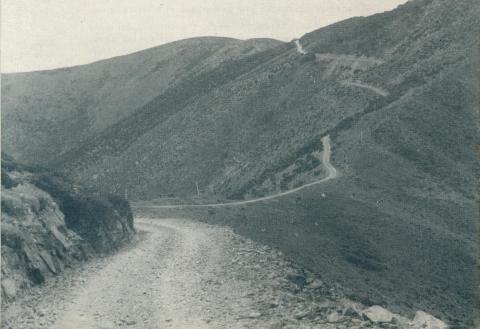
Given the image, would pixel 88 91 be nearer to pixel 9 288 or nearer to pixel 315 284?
pixel 9 288

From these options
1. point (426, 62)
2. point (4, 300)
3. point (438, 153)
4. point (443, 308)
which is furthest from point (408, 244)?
point (426, 62)

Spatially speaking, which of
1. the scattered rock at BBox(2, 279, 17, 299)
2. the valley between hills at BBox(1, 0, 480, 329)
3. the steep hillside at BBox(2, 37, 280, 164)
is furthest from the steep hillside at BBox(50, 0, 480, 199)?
the scattered rock at BBox(2, 279, 17, 299)

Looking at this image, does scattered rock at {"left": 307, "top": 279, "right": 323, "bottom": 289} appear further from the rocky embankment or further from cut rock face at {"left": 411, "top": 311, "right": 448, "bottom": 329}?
the rocky embankment

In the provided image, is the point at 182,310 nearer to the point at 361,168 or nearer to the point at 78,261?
the point at 78,261

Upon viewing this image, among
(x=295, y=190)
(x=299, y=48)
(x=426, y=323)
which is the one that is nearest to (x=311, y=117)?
(x=295, y=190)

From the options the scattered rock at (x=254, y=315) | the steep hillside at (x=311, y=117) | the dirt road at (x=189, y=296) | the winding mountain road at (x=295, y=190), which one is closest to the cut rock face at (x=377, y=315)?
the dirt road at (x=189, y=296)
